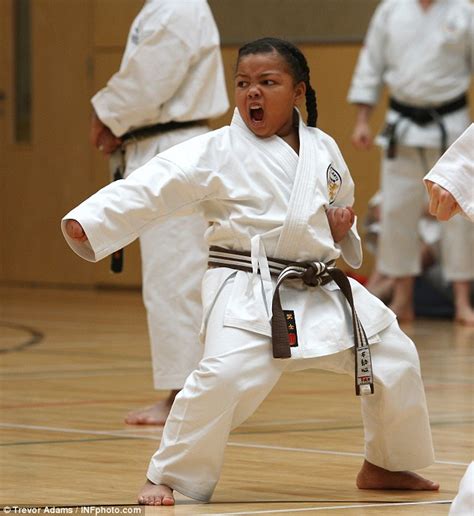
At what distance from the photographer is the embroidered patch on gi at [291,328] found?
286cm

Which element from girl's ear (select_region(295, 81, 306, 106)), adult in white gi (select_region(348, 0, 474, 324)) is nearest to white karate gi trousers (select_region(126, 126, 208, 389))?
girl's ear (select_region(295, 81, 306, 106))

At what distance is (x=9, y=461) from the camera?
10.7 ft

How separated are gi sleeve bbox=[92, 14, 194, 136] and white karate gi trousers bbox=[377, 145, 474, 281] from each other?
137 inches

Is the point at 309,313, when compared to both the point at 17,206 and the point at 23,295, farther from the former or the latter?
the point at 17,206

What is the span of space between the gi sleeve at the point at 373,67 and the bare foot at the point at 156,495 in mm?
5126

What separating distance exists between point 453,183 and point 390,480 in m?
0.86

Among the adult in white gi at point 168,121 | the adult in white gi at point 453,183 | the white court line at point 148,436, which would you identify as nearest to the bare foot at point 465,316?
the adult in white gi at point 168,121

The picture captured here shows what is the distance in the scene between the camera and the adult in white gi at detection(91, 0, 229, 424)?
4.14 metres

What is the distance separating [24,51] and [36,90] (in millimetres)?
326

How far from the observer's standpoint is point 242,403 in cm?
282

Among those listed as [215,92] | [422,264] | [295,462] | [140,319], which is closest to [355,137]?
[422,264]

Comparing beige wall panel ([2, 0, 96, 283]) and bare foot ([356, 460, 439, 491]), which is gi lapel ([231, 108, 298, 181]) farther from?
beige wall panel ([2, 0, 96, 283])

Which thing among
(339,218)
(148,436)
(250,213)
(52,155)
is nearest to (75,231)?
(250,213)

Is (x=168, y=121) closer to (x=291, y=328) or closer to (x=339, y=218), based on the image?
(x=339, y=218)
